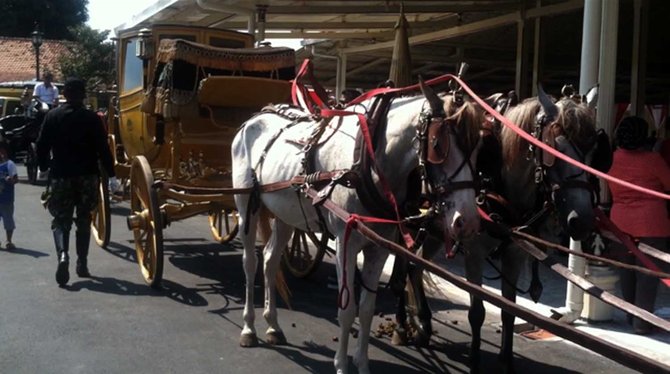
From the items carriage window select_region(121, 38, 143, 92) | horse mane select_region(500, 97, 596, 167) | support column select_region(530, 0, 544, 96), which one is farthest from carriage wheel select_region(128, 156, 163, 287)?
support column select_region(530, 0, 544, 96)

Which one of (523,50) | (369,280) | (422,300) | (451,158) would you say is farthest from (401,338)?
(523,50)

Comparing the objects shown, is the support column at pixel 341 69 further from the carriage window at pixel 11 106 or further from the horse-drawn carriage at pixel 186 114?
the carriage window at pixel 11 106

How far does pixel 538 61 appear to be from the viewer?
426 inches

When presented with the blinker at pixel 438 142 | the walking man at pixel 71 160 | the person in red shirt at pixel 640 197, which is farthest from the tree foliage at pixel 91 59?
the blinker at pixel 438 142

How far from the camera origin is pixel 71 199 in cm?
767

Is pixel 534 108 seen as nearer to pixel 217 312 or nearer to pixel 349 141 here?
pixel 349 141

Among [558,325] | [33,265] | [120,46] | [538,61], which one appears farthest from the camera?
[538,61]

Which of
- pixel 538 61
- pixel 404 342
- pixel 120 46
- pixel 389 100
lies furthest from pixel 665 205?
pixel 120 46

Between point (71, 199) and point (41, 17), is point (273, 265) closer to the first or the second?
point (71, 199)

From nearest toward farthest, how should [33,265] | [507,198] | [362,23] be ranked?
[507,198] → [33,265] → [362,23]

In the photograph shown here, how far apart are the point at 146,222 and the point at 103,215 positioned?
6.39 ft

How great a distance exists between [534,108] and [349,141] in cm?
A: 118

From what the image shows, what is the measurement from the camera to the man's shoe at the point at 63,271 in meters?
7.45

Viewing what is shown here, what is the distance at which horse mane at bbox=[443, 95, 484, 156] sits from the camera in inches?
156
